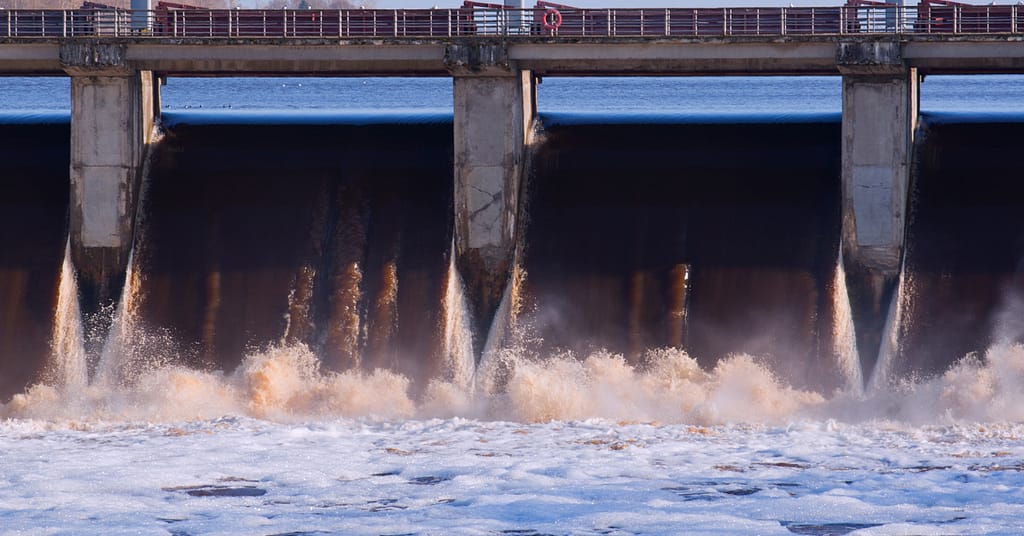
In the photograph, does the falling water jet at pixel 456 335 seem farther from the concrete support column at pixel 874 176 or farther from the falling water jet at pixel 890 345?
the falling water jet at pixel 890 345

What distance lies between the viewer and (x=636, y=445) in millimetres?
25438

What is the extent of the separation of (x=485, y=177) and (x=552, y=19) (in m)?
4.36

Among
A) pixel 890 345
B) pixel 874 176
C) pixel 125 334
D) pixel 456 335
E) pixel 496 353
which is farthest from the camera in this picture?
pixel 125 334

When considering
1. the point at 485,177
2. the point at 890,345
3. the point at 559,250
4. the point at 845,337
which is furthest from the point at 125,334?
the point at 890,345

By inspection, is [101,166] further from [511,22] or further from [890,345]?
[890,345]

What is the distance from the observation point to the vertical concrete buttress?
3145 centimetres

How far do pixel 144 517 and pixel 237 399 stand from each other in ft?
31.2

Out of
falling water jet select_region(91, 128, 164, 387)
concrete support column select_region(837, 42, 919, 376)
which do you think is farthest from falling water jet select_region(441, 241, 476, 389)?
concrete support column select_region(837, 42, 919, 376)

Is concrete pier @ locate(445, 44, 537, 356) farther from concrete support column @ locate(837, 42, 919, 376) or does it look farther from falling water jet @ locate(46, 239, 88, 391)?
falling water jet @ locate(46, 239, 88, 391)

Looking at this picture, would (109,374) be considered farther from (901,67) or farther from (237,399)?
(901,67)

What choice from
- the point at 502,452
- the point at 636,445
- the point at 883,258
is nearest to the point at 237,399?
the point at 502,452

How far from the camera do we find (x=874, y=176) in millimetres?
30031

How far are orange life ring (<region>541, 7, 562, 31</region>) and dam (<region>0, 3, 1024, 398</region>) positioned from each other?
141 mm

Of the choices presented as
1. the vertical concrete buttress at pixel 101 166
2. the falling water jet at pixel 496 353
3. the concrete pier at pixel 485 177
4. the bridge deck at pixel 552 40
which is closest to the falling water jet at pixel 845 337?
the bridge deck at pixel 552 40
